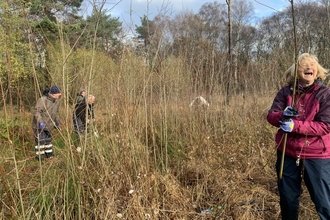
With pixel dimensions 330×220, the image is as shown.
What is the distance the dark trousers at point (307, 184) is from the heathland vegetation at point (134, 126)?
0.53m

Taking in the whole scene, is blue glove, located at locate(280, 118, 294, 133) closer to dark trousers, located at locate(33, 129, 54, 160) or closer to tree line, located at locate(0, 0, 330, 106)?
tree line, located at locate(0, 0, 330, 106)

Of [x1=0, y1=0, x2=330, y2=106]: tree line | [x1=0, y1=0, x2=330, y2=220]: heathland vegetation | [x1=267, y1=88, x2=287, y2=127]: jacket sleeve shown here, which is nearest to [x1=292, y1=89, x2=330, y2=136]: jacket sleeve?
[x1=267, y1=88, x2=287, y2=127]: jacket sleeve

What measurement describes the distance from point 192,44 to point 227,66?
0.70 meters

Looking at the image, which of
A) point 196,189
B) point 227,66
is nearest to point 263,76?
point 227,66

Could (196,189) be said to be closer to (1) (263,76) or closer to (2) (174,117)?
(2) (174,117)

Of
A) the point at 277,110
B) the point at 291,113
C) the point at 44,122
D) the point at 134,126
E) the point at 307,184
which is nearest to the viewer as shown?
the point at 291,113

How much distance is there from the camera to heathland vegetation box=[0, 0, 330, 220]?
6.01ft

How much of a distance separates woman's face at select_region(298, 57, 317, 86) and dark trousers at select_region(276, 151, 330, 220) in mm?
560

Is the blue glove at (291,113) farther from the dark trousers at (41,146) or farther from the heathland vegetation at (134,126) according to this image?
the dark trousers at (41,146)

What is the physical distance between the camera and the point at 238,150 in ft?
12.9

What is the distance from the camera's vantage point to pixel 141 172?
7.79 feet

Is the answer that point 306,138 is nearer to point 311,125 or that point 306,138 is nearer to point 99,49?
point 311,125

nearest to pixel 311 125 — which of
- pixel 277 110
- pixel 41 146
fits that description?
pixel 277 110

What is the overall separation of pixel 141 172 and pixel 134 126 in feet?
1.43
